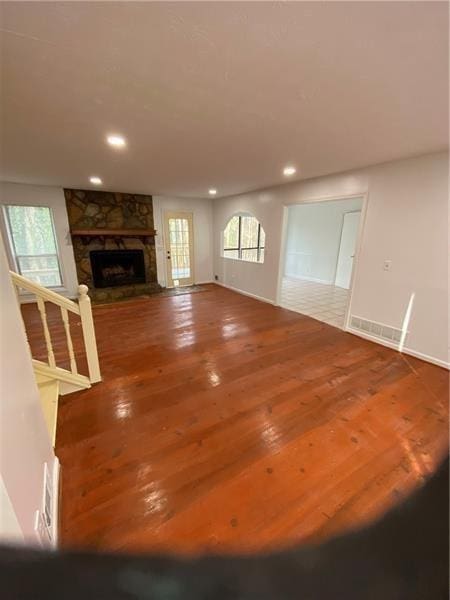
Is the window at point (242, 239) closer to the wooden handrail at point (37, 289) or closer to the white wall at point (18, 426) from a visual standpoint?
the wooden handrail at point (37, 289)

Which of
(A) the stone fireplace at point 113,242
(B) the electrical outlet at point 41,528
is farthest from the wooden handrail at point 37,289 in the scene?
(A) the stone fireplace at point 113,242

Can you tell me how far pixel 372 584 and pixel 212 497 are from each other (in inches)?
58.2

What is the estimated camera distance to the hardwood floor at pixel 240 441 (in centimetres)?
125

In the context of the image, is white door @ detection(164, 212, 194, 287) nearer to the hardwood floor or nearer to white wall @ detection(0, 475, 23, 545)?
the hardwood floor

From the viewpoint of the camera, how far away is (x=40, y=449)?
1.19 metres

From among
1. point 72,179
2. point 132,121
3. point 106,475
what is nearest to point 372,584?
point 106,475

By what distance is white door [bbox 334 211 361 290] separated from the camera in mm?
5777

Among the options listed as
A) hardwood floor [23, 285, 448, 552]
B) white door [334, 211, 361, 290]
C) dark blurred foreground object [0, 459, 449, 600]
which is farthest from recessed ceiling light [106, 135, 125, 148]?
white door [334, 211, 361, 290]

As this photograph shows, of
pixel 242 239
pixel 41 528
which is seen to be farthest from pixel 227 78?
pixel 242 239

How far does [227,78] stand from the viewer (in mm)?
1437

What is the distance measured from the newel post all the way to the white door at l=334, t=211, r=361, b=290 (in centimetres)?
546

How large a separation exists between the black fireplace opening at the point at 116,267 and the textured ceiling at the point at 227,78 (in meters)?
2.85

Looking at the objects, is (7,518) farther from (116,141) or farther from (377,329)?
(377,329)

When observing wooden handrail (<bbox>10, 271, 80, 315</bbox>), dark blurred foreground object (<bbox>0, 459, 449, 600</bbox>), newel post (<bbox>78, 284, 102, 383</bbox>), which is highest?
dark blurred foreground object (<bbox>0, 459, 449, 600</bbox>)
